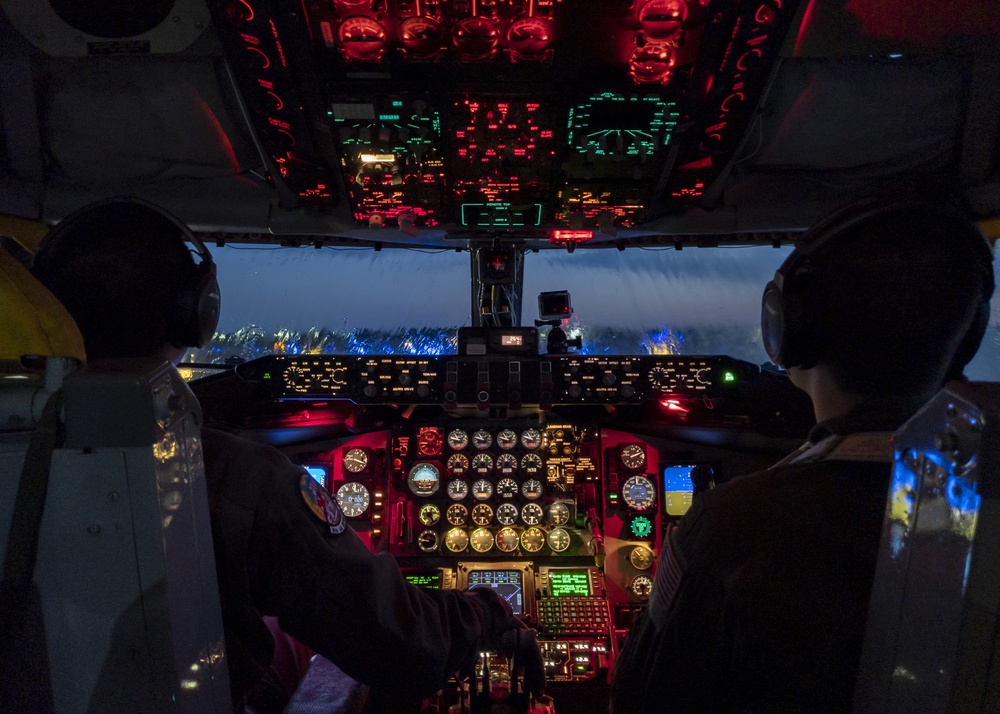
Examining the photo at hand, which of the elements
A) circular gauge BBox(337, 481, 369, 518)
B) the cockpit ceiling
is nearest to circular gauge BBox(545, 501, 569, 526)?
circular gauge BBox(337, 481, 369, 518)

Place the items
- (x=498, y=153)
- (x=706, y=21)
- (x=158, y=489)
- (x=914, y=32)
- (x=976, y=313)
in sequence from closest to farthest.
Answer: (x=158, y=489)
(x=976, y=313)
(x=706, y=21)
(x=914, y=32)
(x=498, y=153)

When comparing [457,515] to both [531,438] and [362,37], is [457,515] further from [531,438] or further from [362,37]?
[362,37]

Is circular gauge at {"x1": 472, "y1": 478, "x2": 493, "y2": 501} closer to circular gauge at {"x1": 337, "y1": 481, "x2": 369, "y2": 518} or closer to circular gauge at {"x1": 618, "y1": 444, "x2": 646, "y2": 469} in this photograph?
circular gauge at {"x1": 337, "y1": 481, "x2": 369, "y2": 518}

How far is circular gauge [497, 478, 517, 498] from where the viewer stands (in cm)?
273

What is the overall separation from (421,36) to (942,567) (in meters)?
1.74

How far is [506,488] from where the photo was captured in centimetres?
273

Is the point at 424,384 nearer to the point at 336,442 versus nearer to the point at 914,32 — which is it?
the point at 336,442

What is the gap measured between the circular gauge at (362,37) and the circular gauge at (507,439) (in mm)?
1569

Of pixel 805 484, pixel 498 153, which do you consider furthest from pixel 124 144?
pixel 805 484

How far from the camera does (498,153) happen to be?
2195 mm

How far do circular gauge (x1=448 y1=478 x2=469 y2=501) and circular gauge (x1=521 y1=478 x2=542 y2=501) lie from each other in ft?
0.82

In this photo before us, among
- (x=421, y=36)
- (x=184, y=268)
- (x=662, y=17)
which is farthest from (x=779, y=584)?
(x=421, y=36)

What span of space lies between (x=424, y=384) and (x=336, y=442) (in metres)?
0.60

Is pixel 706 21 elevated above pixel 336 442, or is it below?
above
